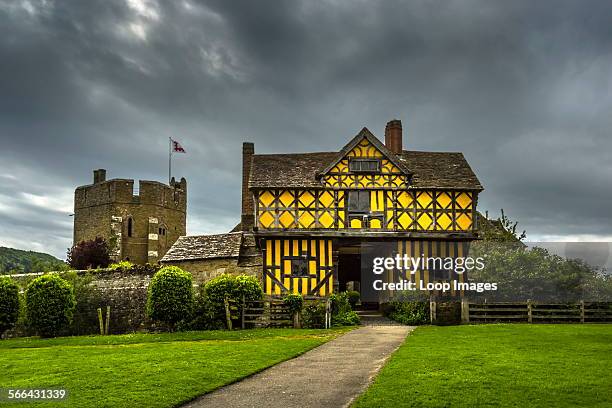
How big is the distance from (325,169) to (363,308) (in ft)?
29.4

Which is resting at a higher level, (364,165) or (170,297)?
(364,165)

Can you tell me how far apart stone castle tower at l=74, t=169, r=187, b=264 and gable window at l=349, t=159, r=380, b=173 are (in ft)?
91.3

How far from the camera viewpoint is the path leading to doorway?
31.2 feet

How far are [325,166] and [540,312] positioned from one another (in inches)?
467

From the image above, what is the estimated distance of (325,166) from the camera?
29.5 meters

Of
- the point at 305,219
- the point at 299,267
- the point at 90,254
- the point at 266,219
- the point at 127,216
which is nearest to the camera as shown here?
the point at 299,267

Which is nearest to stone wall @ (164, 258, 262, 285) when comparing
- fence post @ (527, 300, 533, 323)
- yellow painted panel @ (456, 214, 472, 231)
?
yellow painted panel @ (456, 214, 472, 231)

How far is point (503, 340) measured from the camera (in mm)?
16656

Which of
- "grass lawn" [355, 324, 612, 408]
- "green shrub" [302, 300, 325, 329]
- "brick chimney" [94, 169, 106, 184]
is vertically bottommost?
"grass lawn" [355, 324, 612, 408]

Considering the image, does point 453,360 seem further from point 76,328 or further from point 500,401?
point 76,328

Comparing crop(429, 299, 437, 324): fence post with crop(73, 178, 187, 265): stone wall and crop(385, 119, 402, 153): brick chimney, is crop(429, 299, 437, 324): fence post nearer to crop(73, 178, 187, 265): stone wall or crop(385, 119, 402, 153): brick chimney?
crop(385, 119, 402, 153): brick chimney

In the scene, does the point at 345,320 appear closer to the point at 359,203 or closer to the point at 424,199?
the point at 359,203

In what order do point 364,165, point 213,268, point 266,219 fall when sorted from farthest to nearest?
1. point 213,268
2. point 364,165
3. point 266,219

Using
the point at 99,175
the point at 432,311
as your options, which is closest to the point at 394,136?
the point at 432,311
